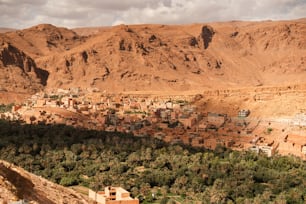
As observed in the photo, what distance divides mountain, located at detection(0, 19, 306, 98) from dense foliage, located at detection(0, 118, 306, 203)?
117ft

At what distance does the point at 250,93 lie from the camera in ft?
170

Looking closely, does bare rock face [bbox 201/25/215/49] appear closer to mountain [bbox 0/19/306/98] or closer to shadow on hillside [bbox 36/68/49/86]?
mountain [bbox 0/19/306/98]

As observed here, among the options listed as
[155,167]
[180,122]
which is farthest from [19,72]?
[155,167]

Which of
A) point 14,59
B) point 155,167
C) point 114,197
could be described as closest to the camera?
point 114,197

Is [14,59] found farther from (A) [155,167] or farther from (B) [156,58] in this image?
(A) [155,167]

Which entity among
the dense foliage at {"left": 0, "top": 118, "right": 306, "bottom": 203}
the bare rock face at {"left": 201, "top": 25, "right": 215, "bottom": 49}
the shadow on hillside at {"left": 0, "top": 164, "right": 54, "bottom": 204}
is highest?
the bare rock face at {"left": 201, "top": 25, "right": 215, "bottom": 49}

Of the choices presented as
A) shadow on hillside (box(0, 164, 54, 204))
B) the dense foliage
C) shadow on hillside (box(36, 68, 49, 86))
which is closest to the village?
the dense foliage

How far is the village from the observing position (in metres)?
37.2

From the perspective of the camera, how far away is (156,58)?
268 feet

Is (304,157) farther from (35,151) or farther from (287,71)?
(287,71)

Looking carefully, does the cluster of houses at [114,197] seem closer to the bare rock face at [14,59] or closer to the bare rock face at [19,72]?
the bare rock face at [19,72]

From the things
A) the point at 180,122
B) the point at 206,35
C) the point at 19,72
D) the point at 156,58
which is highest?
the point at 206,35

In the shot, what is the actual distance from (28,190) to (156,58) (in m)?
77.4

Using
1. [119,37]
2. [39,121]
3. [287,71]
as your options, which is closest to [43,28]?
[119,37]
